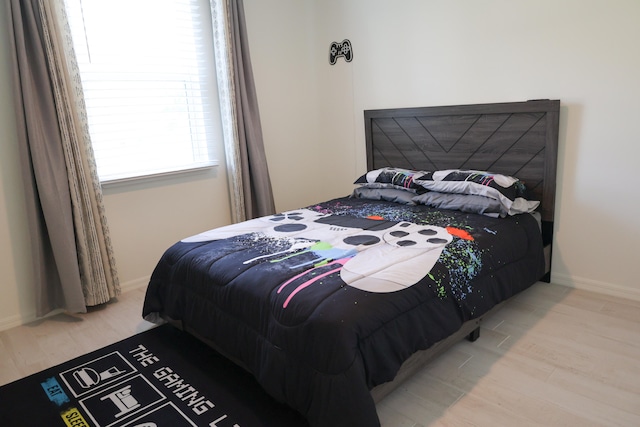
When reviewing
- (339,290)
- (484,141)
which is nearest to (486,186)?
(484,141)

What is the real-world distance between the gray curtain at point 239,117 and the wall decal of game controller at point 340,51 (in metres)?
0.83

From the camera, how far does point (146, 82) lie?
3293mm

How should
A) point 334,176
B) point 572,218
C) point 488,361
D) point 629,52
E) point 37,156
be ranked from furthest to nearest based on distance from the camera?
point 334,176
point 572,218
point 37,156
point 629,52
point 488,361

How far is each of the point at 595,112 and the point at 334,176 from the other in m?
2.30

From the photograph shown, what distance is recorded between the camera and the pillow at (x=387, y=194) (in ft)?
10.5

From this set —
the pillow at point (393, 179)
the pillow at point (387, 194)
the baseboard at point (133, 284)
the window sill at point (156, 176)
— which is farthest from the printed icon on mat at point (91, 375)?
the pillow at point (393, 179)

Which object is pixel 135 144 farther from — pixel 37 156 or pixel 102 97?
pixel 37 156

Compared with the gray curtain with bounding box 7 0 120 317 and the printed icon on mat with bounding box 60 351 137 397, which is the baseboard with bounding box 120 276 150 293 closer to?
the gray curtain with bounding box 7 0 120 317

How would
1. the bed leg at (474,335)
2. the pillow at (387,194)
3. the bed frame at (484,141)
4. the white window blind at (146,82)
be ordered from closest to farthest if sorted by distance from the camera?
the bed leg at (474,335) < the bed frame at (484,141) < the white window blind at (146,82) < the pillow at (387,194)

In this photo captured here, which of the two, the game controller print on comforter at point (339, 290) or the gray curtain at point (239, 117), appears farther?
the gray curtain at point (239, 117)

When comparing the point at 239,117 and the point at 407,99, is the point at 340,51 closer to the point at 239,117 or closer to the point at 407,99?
the point at 407,99

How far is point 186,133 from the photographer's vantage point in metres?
3.56

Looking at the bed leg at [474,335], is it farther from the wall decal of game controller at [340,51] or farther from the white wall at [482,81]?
the wall decal of game controller at [340,51]

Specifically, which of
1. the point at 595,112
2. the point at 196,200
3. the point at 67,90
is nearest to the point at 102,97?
the point at 67,90
